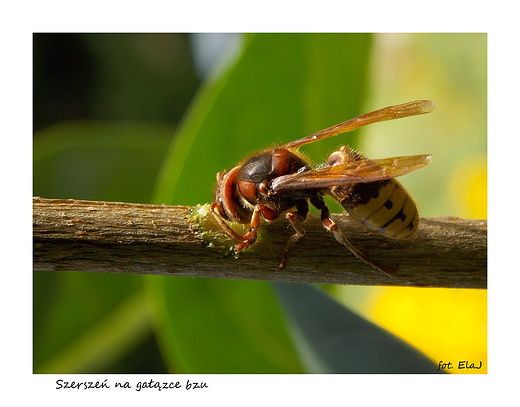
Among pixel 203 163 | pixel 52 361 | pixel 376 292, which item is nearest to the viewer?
pixel 203 163

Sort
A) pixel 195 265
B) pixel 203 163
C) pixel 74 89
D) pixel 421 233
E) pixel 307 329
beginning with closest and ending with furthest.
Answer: pixel 195 265, pixel 421 233, pixel 307 329, pixel 203 163, pixel 74 89

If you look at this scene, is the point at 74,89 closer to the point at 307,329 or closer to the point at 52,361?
the point at 52,361

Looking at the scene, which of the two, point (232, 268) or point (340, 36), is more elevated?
point (340, 36)

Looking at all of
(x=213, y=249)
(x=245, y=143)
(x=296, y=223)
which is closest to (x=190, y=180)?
(x=245, y=143)

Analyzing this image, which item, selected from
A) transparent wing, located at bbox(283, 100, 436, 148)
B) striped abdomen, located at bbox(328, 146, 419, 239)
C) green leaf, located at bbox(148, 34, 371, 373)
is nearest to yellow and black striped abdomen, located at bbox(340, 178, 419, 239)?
striped abdomen, located at bbox(328, 146, 419, 239)

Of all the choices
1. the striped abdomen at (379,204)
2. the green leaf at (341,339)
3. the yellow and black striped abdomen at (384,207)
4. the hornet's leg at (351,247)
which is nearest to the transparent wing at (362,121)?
the striped abdomen at (379,204)

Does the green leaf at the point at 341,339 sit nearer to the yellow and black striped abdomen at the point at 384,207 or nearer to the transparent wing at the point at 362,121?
the yellow and black striped abdomen at the point at 384,207

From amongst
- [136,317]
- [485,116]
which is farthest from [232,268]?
[485,116]

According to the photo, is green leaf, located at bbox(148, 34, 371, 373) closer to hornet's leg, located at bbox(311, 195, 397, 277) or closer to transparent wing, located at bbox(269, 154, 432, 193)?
transparent wing, located at bbox(269, 154, 432, 193)
